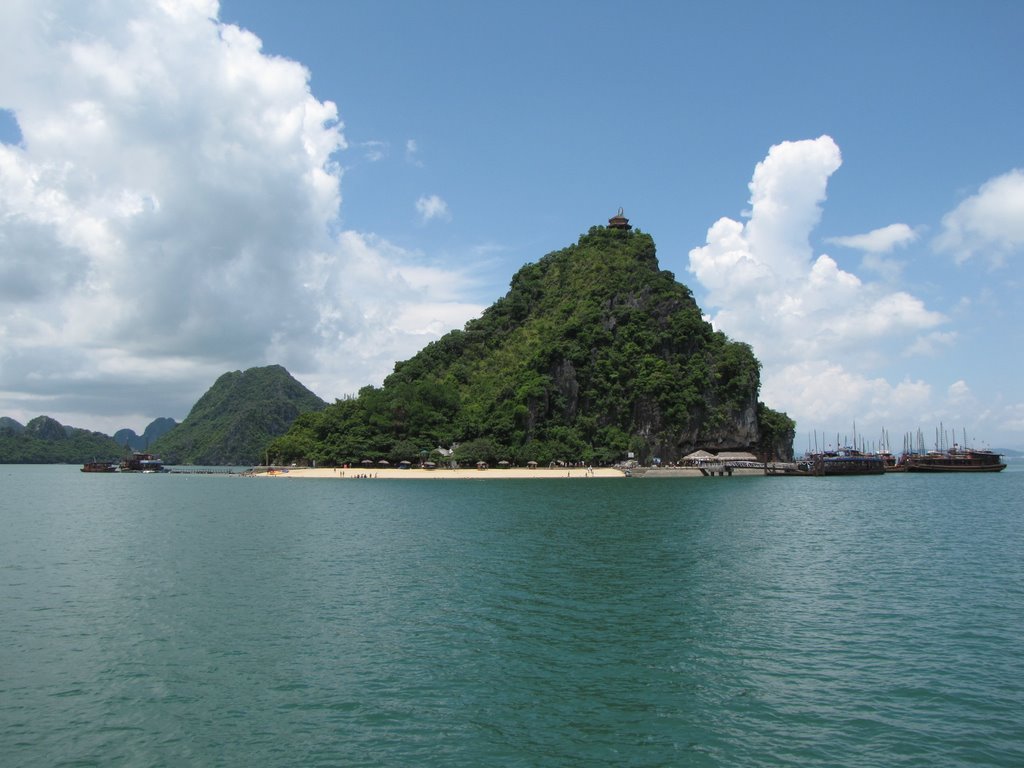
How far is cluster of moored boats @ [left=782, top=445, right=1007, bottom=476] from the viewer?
124750 mm

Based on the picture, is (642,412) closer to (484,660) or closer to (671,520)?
(671,520)

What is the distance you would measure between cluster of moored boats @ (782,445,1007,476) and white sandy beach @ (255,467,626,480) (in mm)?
39675

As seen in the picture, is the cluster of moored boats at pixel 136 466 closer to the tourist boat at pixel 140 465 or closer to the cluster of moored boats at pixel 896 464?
the tourist boat at pixel 140 465

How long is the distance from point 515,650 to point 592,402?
379ft

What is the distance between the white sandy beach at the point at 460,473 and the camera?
11062cm

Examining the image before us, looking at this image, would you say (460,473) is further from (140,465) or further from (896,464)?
(140,465)

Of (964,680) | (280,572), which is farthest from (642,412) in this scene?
(964,680)

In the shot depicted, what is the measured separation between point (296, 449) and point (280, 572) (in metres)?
116

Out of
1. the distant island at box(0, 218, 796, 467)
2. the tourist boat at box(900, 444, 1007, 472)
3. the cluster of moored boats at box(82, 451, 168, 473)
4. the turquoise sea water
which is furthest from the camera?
the cluster of moored boats at box(82, 451, 168, 473)

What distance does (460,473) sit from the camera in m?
116

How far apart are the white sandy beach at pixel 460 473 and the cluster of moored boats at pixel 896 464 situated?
39.7 m

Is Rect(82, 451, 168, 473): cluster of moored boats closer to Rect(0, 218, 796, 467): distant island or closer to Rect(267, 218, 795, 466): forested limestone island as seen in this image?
Rect(267, 218, 795, 466): forested limestone island

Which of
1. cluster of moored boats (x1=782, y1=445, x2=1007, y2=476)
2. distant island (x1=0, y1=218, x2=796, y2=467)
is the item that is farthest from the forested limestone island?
cluster of moored boats (x1=782, y1=445, x2=1007, y2=476)

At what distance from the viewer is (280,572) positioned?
30750 mm
